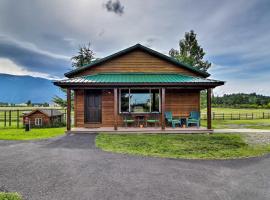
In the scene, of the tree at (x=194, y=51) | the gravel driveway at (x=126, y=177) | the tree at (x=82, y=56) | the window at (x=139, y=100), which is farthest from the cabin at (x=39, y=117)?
the tree at (x=194, y=51)

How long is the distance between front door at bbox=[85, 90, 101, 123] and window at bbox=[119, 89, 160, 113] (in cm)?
139

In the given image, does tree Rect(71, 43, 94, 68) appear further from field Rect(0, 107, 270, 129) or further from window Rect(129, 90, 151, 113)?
window Rect(129, 90, 151, 113)

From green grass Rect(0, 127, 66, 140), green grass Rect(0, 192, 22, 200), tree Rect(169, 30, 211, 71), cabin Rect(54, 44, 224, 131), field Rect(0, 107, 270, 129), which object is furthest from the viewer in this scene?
tree Rect(169, 30, 211, 71)

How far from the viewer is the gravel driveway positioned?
3443mm

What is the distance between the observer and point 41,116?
53.7 ft

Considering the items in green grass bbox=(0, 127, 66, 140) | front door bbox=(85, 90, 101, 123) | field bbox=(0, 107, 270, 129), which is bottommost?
field bbox=(0, 107, 270, 129)

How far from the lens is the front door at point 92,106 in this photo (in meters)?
11.9

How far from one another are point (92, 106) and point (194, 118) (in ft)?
20.8

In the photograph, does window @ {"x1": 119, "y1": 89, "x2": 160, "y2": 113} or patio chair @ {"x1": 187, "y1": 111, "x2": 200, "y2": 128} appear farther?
window @ {"x1": 119, "y1": 89, "x2": 160, "y2": 113}

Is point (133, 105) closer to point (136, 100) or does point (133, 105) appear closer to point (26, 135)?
point (136, 100)

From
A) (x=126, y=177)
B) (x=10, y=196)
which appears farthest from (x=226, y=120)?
(x=10, y=196)

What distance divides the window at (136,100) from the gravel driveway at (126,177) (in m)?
5.80

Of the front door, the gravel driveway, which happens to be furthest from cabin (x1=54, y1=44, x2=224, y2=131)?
the gravel driveway

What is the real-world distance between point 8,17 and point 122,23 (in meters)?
8.33
